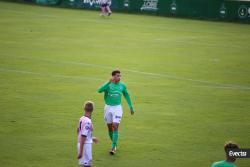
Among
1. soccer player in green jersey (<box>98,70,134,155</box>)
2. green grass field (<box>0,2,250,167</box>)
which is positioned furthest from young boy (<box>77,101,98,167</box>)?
soccer player in green jersey (<box>98,70,134,155</box>)

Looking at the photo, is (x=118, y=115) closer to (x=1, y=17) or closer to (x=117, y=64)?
(x=117, y=64)

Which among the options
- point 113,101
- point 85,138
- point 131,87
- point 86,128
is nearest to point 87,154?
point 85,138

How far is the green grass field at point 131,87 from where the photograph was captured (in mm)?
17875

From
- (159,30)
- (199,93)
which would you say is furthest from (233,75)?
(159,30)

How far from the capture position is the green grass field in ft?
58.6

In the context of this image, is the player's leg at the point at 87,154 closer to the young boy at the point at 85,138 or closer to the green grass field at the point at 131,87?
the young boy at the point at 85,138

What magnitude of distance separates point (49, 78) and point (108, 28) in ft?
61.4

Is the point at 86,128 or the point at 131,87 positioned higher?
the point at 86,128

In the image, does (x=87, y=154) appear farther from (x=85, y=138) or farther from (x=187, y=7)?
(x=187, y=7)

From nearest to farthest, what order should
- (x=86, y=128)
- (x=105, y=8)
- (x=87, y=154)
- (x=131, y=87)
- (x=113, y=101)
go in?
(x=86, y=128) < (x=87, y=154) < (x=113, y=101) < (x=131, y=87) < (x=105, y=8)

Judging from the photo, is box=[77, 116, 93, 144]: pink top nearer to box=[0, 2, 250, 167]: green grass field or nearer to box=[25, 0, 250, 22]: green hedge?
box=[0, 2, 250, 167]: green grass field

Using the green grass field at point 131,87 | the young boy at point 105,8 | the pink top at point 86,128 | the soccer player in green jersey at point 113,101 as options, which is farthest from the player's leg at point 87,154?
the young boy at point 105,8

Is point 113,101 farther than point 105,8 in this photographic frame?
No

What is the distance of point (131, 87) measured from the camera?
27.1 metres
